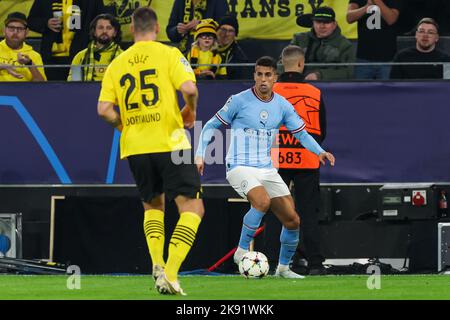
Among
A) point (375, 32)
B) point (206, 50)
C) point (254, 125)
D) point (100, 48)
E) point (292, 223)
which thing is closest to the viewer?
point (254, 125)

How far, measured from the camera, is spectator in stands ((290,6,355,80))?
17.5m

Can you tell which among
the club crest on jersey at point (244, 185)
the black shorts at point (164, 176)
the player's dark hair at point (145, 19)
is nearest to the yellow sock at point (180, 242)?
the black shorts at point (164, 176)

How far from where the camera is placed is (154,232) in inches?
460

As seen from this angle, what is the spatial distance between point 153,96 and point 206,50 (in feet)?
21.5

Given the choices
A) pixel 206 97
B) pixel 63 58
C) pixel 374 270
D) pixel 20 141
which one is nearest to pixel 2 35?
pixel 63 58

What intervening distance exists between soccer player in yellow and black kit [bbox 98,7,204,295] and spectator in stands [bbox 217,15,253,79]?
6.37 metres

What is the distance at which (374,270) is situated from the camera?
16.4 m

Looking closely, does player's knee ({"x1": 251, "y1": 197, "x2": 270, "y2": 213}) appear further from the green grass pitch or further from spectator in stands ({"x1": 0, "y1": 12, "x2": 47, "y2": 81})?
spectator in stands ({"x1": 0, "y1": 12, "x2": 47, "y2": 81})

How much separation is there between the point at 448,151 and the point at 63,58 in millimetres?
5551

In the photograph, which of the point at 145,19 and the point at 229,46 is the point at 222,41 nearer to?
the point at 229,46

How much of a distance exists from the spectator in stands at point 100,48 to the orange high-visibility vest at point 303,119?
3.11m

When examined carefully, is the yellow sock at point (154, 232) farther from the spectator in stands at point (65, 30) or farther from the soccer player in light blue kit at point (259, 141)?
the spectator in stands at point (65, 30)

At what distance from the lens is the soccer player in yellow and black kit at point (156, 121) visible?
11.4 meters

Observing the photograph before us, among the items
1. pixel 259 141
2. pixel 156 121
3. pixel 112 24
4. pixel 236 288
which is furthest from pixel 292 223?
pixel 112 24
